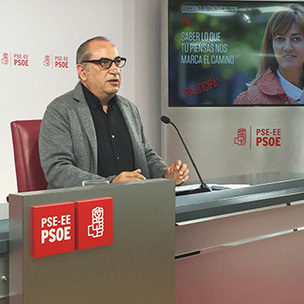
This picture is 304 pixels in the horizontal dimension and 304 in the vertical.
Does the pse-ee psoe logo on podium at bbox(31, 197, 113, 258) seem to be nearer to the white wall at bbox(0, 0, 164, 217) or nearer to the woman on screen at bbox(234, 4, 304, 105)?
the white wall at bbox(0, 0, 164, 217)

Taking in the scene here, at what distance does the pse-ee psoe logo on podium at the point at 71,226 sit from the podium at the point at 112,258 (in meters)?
0.02

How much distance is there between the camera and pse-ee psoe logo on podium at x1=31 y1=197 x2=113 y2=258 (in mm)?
1222

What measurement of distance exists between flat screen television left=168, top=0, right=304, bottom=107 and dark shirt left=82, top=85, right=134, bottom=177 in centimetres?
226

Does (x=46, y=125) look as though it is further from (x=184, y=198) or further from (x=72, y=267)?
(x=72, y=267)

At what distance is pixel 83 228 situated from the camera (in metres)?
1.29

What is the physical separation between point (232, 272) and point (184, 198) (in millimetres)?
285

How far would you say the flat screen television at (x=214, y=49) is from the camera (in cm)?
495

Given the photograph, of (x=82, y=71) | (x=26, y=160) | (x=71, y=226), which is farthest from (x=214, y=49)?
(x=71, y=226)

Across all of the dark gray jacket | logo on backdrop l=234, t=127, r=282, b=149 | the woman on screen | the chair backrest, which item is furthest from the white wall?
the dark gray jacket

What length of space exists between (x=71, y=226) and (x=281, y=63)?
4.05 metres

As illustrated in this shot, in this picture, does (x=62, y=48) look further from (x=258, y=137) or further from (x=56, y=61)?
(x=258, y=137)

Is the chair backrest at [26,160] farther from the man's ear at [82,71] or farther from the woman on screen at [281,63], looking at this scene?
the woman on screen at [281,63]

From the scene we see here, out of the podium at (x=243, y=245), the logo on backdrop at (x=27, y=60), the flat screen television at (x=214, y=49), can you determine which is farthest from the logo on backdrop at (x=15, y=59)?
the podium at (x=243, y=245)

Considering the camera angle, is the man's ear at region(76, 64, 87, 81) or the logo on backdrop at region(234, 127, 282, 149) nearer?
the man's ear at region(76, 64, 87, 81)
